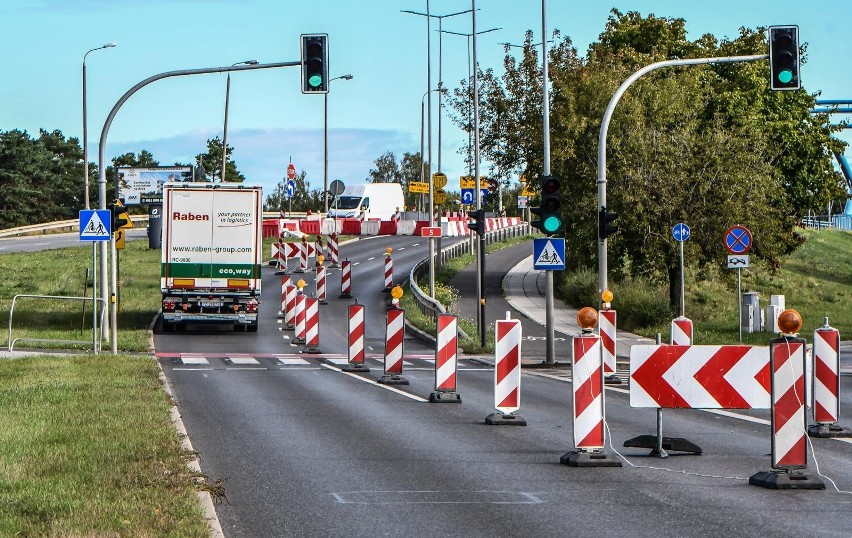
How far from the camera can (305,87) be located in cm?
2422

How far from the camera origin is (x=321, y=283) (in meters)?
45.0

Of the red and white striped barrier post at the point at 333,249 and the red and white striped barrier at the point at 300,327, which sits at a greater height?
the red and white striped barrier post at the point at 333,249

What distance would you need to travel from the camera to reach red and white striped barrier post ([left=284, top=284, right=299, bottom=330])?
37281mm

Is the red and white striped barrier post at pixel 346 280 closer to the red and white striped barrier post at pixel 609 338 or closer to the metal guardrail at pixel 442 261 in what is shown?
the metal guardrail at pixel 442 261

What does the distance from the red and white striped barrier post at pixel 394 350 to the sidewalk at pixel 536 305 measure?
332 inches

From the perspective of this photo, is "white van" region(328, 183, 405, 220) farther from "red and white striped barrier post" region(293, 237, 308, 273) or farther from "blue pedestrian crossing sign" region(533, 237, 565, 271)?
"blue pedestrian crossing sign" region(533, 237, 565, 271)

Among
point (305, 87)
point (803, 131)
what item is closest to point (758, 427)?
point (305, 87)

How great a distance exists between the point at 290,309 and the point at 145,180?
1341 inches

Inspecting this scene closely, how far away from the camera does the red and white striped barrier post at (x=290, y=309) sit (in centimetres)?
3728

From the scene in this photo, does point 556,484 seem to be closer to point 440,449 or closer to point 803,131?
point 440,449

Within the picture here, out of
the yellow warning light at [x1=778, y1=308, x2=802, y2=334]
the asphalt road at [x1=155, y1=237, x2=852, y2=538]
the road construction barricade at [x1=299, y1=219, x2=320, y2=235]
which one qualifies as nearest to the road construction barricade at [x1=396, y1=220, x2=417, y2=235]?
the road construction barricade at [x1=299, y1=219, x2=320, y2=235]

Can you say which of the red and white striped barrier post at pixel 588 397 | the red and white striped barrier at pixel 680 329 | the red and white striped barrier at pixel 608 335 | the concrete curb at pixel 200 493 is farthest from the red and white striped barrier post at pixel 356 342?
the red and white striped barrier post at pixel 588 397

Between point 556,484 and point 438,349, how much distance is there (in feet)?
23.9

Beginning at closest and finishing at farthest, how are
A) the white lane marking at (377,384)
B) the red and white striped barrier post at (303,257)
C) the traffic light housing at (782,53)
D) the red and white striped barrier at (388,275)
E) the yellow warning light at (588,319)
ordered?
1. the yellow warning light at (588,319)
2. the white lane marking at (377,384)
3. the traffic light housing at (782,53)
4. the red and white striped barrier at (388,275)
5. the red and white striped barrier post at (303,257)
